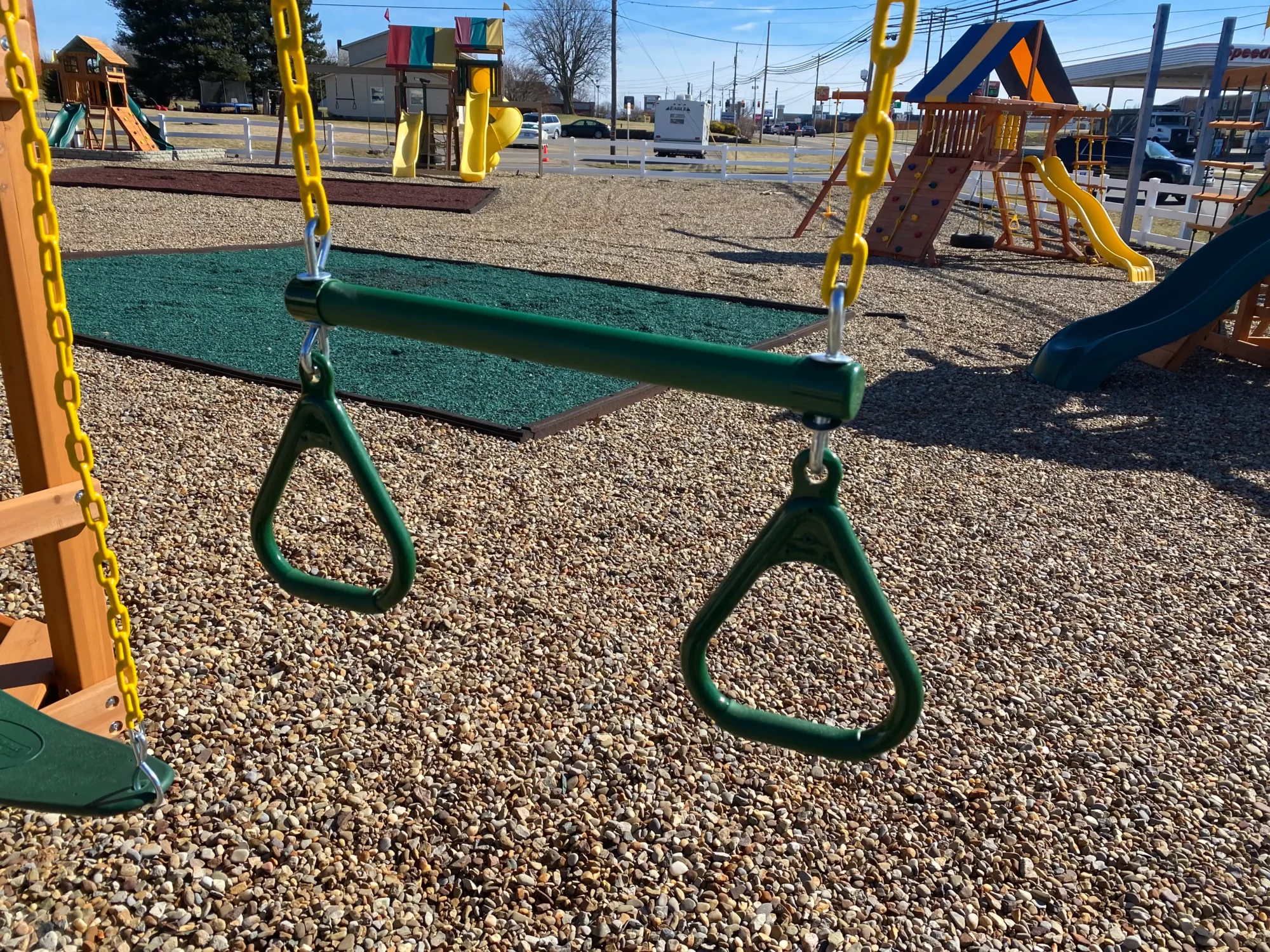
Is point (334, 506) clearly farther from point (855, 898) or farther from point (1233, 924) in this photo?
point (1233, 924)

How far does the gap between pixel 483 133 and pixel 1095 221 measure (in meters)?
10.8

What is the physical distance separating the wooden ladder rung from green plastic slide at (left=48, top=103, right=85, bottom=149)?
69.6 ft

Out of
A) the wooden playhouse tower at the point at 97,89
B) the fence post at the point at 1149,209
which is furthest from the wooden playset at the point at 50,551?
the wooden playhouse tower at the point at 97,89

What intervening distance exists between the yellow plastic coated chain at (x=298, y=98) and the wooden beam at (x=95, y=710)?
1.46m

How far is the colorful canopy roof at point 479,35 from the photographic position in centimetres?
1847

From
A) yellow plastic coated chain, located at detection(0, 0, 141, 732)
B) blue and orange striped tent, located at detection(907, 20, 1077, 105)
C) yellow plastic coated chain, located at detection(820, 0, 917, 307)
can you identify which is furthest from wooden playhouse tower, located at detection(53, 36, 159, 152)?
yellow plastic coated chain, located at detection(820, 0, 917, 307)

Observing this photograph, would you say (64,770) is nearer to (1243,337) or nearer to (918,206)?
(1243,337)

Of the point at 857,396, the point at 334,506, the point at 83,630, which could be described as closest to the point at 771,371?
the point at 857,396

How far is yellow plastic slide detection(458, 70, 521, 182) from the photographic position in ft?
56.7

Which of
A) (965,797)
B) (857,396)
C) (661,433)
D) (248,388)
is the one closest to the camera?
(857,396)

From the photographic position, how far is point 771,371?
4.42ft

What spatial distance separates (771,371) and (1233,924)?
5.58ft

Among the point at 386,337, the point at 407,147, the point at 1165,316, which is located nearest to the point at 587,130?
the point at 407,147

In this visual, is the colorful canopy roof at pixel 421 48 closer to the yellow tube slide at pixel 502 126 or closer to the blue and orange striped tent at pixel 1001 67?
the yellow tube slide at pixel 502 126
